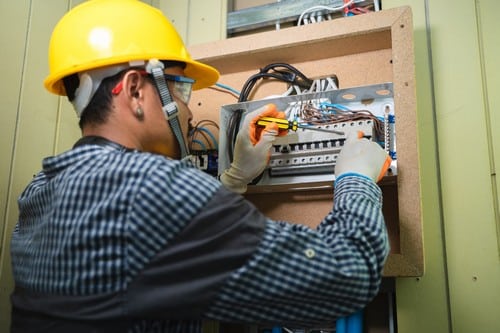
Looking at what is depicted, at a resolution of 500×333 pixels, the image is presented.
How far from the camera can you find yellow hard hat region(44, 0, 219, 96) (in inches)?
34.7

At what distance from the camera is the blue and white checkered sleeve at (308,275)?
650 mm

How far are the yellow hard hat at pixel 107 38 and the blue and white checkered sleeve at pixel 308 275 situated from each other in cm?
47

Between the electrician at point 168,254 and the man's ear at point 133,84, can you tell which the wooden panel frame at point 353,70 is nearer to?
the electrician at point 168,254

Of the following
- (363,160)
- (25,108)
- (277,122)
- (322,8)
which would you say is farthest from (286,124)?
(25,108)

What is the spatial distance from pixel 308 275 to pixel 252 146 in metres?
0.53

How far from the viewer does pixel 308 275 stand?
66 centimetres

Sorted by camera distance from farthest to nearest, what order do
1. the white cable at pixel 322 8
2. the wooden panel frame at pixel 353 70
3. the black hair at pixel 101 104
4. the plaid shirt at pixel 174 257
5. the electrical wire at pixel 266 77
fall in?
the white cable at pixel 322 8, the electrical wire at pixel 266 77, the wooden panel frame at pixel 353 70, the black hair at pixel 101 104, the plaid shirt at pixel 174 257

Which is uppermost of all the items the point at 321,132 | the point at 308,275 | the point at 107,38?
the point at 107,38

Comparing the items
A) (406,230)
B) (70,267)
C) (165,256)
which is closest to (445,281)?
(406,230)

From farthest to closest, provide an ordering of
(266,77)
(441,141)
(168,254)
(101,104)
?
(266,77) < (441,141) < (101,104) < (168,254)

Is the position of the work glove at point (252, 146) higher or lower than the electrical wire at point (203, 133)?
lower

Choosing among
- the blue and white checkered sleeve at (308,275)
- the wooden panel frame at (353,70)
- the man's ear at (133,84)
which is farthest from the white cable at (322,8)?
the blue and white checkered sleeve at (308,275)

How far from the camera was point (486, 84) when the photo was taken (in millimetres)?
1200

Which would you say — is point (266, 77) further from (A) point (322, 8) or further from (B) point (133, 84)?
(B) point (133, 84)
